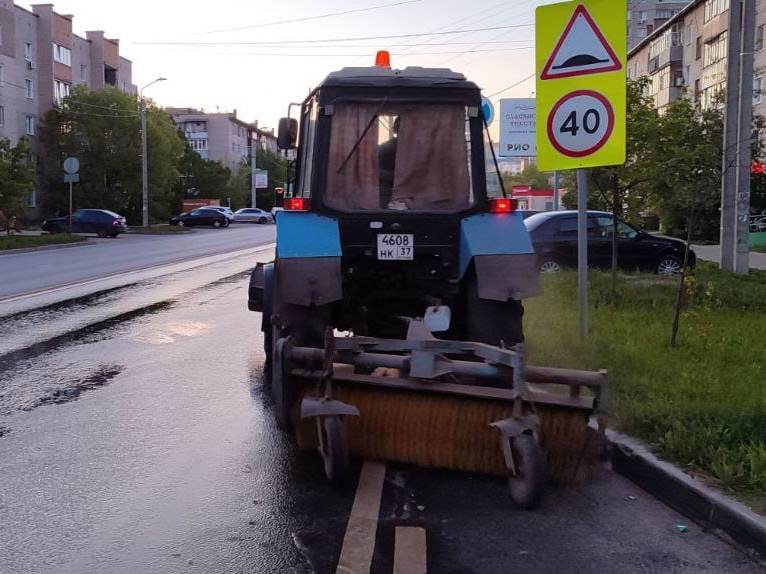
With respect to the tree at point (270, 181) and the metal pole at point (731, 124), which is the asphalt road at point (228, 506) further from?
the tree at point (270, 181)

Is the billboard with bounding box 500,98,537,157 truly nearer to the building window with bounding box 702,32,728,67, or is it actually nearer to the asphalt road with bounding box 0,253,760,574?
the asphalt road with bounding box 0,253,760,574

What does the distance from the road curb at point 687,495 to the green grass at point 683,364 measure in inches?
4.6

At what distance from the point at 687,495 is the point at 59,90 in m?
64.4

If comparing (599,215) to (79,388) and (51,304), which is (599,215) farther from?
(79,388)

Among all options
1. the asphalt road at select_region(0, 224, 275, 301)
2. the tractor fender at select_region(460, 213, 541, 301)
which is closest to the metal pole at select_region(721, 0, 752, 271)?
the tractor fender at select_region(460, 213, 541, 301)

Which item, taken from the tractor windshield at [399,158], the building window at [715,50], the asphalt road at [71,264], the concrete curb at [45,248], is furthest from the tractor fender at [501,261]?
the building window at [715,50]

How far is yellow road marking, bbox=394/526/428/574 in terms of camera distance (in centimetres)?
356

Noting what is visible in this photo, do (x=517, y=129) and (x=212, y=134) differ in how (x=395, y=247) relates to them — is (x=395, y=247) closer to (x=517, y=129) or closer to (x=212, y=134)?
(x=517, y=129)

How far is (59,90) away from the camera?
200ft

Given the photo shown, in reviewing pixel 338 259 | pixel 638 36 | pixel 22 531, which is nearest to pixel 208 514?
pixel 22 531

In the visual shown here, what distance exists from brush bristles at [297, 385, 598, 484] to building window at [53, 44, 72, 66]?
6290 centimetres

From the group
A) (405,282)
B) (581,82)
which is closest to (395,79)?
(405,282)

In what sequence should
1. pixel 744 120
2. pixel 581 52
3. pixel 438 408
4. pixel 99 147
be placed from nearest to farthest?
pixel 438 408 → pixel 581 52 → pixel 744 120 → pixel 99 147

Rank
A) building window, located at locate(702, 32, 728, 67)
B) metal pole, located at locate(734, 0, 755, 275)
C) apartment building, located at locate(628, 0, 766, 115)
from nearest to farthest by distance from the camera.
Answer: metal pole, located at locate(734, 0, 755, 275) → apartment building, located at locate(628, 0, 766, 115) → building window, located at locate(702, 32, 728, 67)
